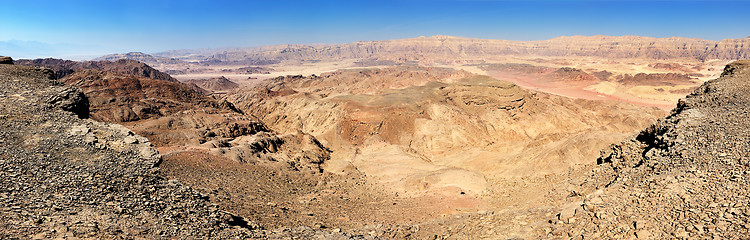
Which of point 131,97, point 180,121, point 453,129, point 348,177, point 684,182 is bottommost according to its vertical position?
point 348,177

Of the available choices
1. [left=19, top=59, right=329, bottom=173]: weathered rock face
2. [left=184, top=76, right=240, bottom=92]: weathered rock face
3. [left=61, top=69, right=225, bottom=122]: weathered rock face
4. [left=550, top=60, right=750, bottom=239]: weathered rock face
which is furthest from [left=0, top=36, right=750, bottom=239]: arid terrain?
[left=184, top=76, right=240, bottom=92]: weathered rock face

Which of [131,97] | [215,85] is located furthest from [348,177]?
[215,85]

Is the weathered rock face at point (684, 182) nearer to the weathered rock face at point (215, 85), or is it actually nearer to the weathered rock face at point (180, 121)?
the weathered rock face at point (180, 121)

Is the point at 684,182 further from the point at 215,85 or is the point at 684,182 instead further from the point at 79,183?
the point at 215,85

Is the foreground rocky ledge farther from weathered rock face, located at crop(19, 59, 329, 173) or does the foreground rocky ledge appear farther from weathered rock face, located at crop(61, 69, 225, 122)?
weathered rock face, located at crop(61, 69, 225, 122)

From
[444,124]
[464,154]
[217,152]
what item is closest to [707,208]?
[217,152]

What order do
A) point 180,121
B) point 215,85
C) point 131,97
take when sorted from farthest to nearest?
point 215,85, point 131,97, point 180,121

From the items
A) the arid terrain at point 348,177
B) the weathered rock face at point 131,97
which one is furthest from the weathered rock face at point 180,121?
the arid terrain at point 348,177

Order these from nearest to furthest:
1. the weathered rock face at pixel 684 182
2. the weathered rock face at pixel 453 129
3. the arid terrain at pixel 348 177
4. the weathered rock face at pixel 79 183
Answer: the weathered rock face at pixel 684 182 < the weathered rock face at pixel 79 183 < the arid terrain at pixel 348 177 < the weathered rock face at pixel 453 129

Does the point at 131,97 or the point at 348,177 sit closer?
the point at 348,177
